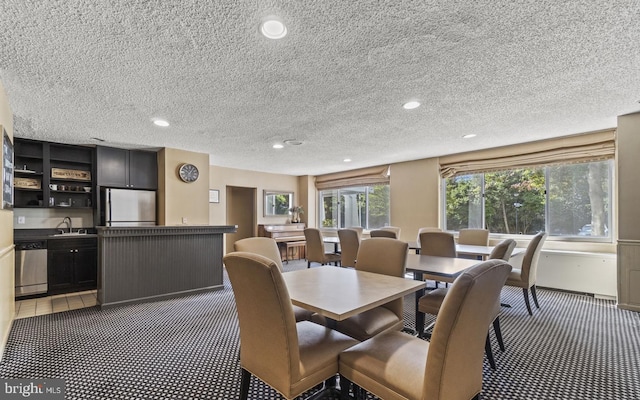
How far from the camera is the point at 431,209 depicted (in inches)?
232

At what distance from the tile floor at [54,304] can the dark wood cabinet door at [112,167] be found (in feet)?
5.65

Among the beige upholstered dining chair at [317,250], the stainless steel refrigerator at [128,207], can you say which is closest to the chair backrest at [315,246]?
the beige upholstered dining chair at [317,250]

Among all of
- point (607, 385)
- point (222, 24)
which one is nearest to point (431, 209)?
point (607, 385)

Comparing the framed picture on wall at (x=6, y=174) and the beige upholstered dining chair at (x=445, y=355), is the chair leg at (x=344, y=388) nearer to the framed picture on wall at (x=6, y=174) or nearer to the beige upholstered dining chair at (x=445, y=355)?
the beige upholstered dining chair at (x=445, y=355)

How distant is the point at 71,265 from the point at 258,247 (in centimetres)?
370

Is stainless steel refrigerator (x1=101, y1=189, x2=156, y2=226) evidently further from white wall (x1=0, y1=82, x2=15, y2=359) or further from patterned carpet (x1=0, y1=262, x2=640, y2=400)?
white wall (x1=0, y1=82, x2=15, y2=359)

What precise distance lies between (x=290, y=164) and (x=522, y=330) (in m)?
4.94

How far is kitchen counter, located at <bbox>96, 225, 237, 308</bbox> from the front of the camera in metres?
3.66

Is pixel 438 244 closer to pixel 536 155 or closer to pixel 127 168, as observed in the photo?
pixel 536 155

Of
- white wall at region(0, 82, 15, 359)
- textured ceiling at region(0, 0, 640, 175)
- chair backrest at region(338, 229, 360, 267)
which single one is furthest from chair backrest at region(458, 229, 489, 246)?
white wall at region(0, 82, 15, 359)

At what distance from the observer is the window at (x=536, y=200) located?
434 cm

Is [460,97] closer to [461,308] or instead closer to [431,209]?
[461,308]

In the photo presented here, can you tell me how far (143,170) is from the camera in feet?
17.0

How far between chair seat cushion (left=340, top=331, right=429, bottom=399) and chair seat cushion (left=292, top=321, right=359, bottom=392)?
0.06m
